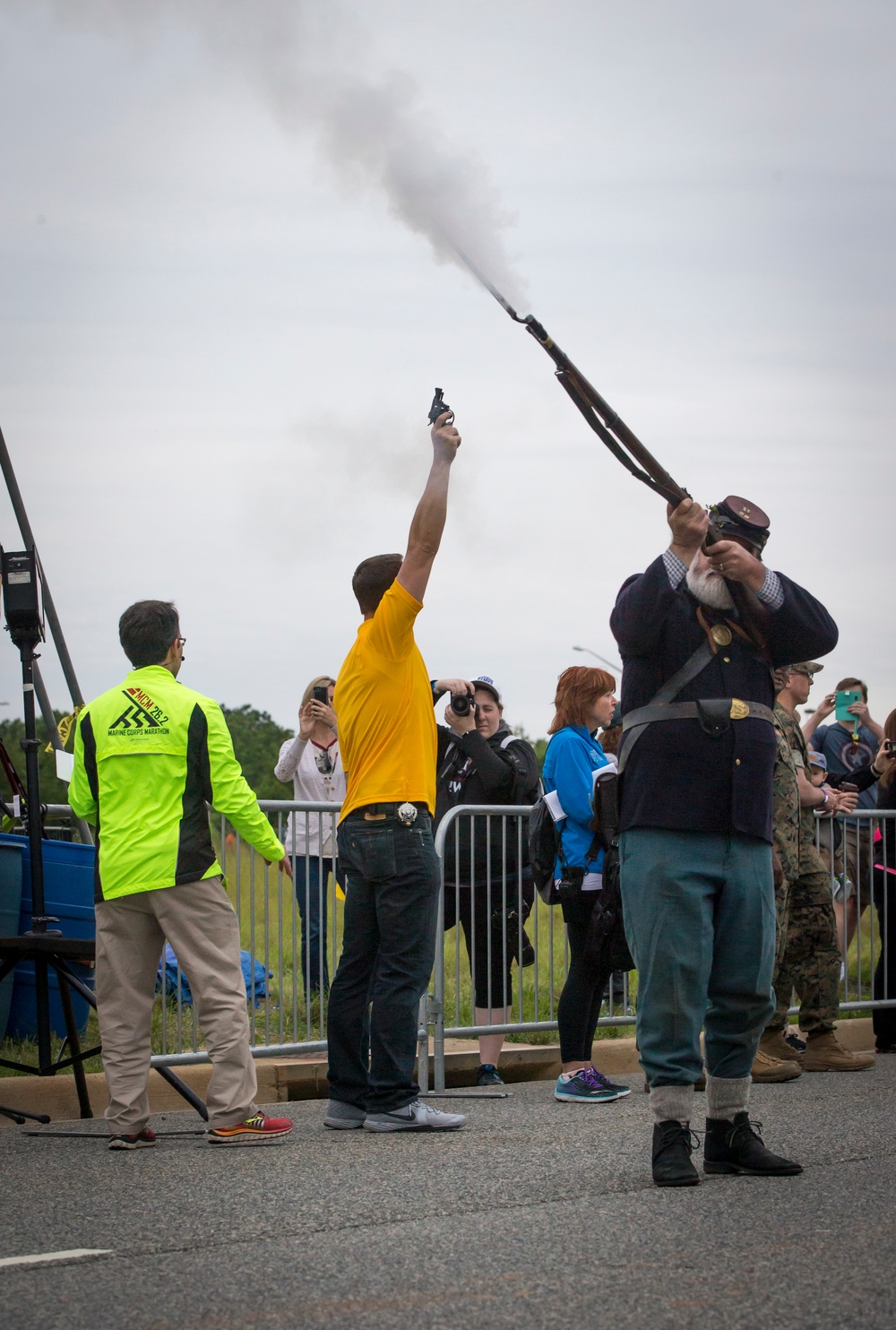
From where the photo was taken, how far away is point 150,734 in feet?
19.3

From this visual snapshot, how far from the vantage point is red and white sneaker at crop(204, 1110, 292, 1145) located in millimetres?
5652

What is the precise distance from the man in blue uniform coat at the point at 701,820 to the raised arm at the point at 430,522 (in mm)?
1093

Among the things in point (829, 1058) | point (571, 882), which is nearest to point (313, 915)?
point (571, 882)

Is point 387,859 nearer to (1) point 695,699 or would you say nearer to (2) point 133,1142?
(2) point 133,1142

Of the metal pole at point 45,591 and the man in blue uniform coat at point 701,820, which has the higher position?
the metal pole at point 45,591

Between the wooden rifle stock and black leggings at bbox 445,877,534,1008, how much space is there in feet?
11.5

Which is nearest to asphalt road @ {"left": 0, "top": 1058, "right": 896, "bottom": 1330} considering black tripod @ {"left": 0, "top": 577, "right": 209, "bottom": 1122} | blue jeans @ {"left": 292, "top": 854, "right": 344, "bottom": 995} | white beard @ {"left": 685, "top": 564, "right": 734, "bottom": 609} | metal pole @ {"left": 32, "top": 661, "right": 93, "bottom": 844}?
black tripod @ {"left": 0, "top": 577, "right": 209, "bottom": 1122}

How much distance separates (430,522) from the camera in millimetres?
5594

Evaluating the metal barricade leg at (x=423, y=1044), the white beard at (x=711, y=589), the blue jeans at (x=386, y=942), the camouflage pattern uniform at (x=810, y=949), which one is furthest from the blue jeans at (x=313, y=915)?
the white beard at (x=711, y=589)

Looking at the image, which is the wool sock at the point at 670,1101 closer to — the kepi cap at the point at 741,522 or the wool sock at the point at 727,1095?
the wool sock at the point at 727,1095

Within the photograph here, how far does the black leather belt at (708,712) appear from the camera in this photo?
179 inches

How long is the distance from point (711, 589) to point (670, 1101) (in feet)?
4.81

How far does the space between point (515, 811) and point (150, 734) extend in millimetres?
2641

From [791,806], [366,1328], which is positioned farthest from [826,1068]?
[366,1328]
